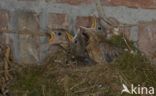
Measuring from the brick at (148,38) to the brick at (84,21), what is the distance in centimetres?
21

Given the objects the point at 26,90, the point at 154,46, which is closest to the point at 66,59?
the point at 26,90

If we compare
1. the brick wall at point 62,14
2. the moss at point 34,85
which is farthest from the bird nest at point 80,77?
the brick wall at point 62,14

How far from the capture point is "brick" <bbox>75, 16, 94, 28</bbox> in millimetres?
2102

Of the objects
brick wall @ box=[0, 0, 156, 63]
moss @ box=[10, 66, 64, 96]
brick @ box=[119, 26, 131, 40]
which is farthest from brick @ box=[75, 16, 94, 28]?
moss @ box=[10, 66, 64, 96]

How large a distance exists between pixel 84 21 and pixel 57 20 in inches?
4.2

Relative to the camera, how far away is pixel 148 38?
212 cm

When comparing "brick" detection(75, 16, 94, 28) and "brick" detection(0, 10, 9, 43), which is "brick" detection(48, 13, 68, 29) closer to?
"brick" detection(75, 16, 94, 28)

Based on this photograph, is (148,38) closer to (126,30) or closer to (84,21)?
(126,30)

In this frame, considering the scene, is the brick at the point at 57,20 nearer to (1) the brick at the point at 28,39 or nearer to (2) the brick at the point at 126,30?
(1) the brick at the point at 28,39

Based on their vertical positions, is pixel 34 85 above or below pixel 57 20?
below

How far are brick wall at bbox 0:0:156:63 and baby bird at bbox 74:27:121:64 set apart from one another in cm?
4

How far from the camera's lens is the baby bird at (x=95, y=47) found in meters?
2.05

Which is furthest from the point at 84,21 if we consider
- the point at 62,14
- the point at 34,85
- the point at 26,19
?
the point at 34,85

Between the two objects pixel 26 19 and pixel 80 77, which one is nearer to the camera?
pixel 80 77
